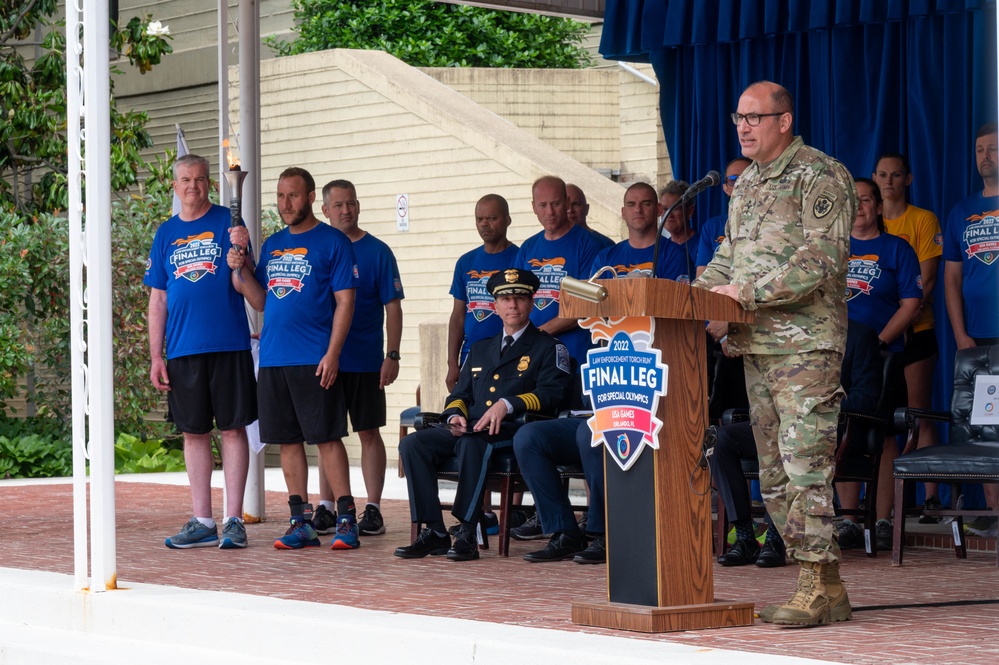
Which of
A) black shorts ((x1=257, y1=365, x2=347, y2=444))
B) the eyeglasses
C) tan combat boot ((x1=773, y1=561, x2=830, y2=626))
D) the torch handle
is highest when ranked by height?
the eyeglasses

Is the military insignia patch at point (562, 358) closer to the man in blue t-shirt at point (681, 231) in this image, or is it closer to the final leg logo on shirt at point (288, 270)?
the man in blue t-shirt at point (681, 231)

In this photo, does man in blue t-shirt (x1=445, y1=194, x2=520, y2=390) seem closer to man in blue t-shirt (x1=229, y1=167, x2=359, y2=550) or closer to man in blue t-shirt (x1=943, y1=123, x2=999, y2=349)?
man in blue t-shirt (x1=229, y1=167, x2=359, y2=550)

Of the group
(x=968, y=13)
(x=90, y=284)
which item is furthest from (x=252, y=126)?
(x=968, y=13)

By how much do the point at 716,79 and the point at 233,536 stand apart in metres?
4.89

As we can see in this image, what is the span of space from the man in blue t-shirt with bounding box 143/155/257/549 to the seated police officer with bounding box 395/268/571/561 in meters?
1.04

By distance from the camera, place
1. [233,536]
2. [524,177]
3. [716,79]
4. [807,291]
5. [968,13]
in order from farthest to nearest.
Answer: [524,177]
[716,79]
[968,13]
[233,536]
[807,291]

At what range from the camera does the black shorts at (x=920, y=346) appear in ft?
27.9

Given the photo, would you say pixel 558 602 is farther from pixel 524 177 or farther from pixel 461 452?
pixel 524 177

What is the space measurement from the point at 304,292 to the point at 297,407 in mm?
617

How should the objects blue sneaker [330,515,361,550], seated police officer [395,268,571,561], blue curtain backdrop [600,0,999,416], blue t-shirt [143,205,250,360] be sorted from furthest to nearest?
blue curtain backdrop [600,0,999,416], blue t-shirt [143,205,250,360], blue sneaker [330,515,361,550], seated police officer [395,268,571,561]

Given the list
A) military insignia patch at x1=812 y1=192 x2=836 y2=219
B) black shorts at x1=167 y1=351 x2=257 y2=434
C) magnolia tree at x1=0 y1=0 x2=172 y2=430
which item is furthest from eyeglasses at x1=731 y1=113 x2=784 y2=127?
magnolia tree at x1=0 y1=0 x2=172 y2=430

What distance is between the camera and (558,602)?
19.6 feet

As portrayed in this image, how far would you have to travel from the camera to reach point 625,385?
515cm

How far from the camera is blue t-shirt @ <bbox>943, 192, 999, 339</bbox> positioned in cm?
805
